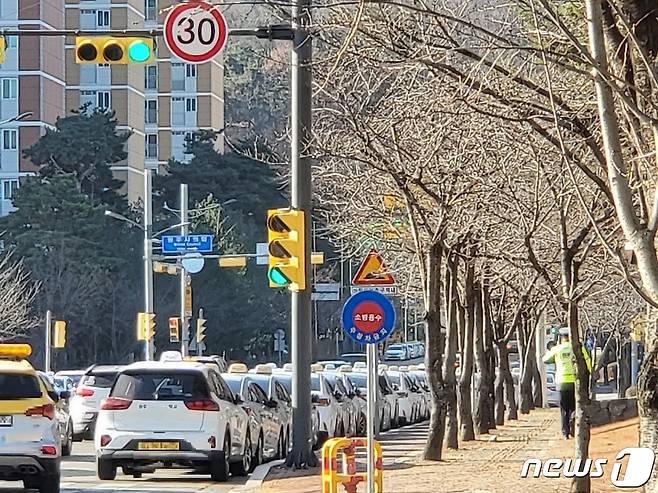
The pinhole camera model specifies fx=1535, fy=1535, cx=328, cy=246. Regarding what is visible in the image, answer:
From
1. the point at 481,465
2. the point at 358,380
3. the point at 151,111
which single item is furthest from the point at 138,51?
the point at 151,111

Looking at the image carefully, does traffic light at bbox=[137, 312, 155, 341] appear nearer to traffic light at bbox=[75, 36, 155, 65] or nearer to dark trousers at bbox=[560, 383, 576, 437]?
dark trousers at bbox=[560, 383, 576, 437]

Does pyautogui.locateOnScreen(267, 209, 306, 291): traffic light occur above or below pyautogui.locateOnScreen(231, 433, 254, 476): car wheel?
above

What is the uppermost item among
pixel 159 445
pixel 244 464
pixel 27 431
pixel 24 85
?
pixel 24 85

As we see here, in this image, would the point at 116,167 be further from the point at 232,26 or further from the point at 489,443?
the point at 232,26

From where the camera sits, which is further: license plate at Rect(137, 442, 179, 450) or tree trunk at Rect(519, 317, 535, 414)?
tree trunk at Rect(519, 317, 535, 414)

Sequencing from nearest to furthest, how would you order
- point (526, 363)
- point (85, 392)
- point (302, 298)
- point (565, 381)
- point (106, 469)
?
point (302, 298) → point (106, 469) → point (565, 381) → point (85, 392) → point (526, 363)

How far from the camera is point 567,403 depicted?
27500 millimetres

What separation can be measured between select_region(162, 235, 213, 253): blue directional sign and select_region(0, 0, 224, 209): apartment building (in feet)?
73.0

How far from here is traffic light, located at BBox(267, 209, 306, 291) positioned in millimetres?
20562

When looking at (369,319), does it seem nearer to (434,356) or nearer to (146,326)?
(434,356)

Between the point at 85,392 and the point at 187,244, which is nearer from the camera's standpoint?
the point at 85,392

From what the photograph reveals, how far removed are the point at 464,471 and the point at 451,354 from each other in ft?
12.3

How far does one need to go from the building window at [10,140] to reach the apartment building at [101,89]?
57 mm

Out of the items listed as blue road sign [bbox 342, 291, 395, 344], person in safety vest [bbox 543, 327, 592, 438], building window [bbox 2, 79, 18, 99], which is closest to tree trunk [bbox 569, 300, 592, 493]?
blue road sign [bbox 342, 291, 395, 344]
